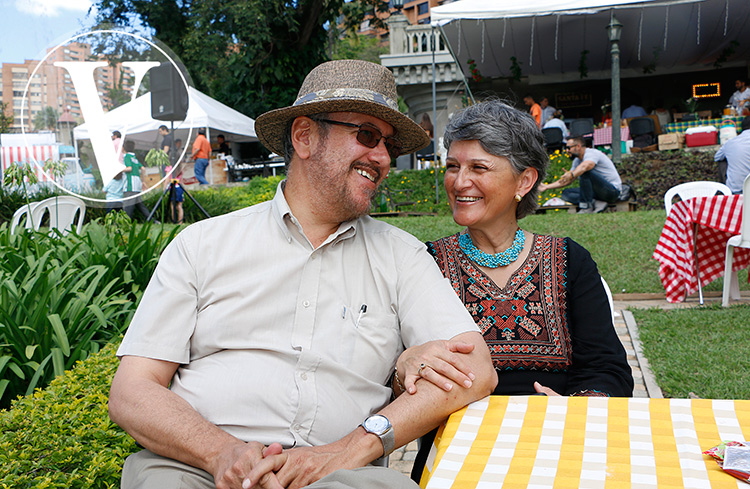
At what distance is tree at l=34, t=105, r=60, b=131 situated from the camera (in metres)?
5.85

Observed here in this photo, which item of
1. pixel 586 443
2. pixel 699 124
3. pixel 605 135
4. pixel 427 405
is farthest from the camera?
pixel 605 135

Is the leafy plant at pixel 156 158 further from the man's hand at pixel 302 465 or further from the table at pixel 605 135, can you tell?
the table at pixel 605 135

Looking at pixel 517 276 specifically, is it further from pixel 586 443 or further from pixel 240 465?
pixel 240 465

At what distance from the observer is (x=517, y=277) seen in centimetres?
246

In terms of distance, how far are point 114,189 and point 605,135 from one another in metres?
12.3

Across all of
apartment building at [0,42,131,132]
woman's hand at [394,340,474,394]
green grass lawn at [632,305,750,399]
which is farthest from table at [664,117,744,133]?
woman's hand at [394,340,474,394]

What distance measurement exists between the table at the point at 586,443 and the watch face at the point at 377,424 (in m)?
0.16

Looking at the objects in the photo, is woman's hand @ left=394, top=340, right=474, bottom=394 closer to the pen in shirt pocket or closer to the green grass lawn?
the pen in shirt pocket

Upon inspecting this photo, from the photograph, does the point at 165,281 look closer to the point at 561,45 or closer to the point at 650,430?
the point at 650,430

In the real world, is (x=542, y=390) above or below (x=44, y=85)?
below

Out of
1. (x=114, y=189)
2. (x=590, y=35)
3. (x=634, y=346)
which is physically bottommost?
(x=634, y=346)

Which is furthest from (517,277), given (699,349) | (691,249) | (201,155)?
(201,155)

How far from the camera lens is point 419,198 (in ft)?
44.3

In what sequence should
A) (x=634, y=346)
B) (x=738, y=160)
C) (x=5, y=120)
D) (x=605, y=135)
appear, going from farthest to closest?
(x=605, y=135) → (x=738, y=160) → (x=5, y=120) → (x=634, y=346)
